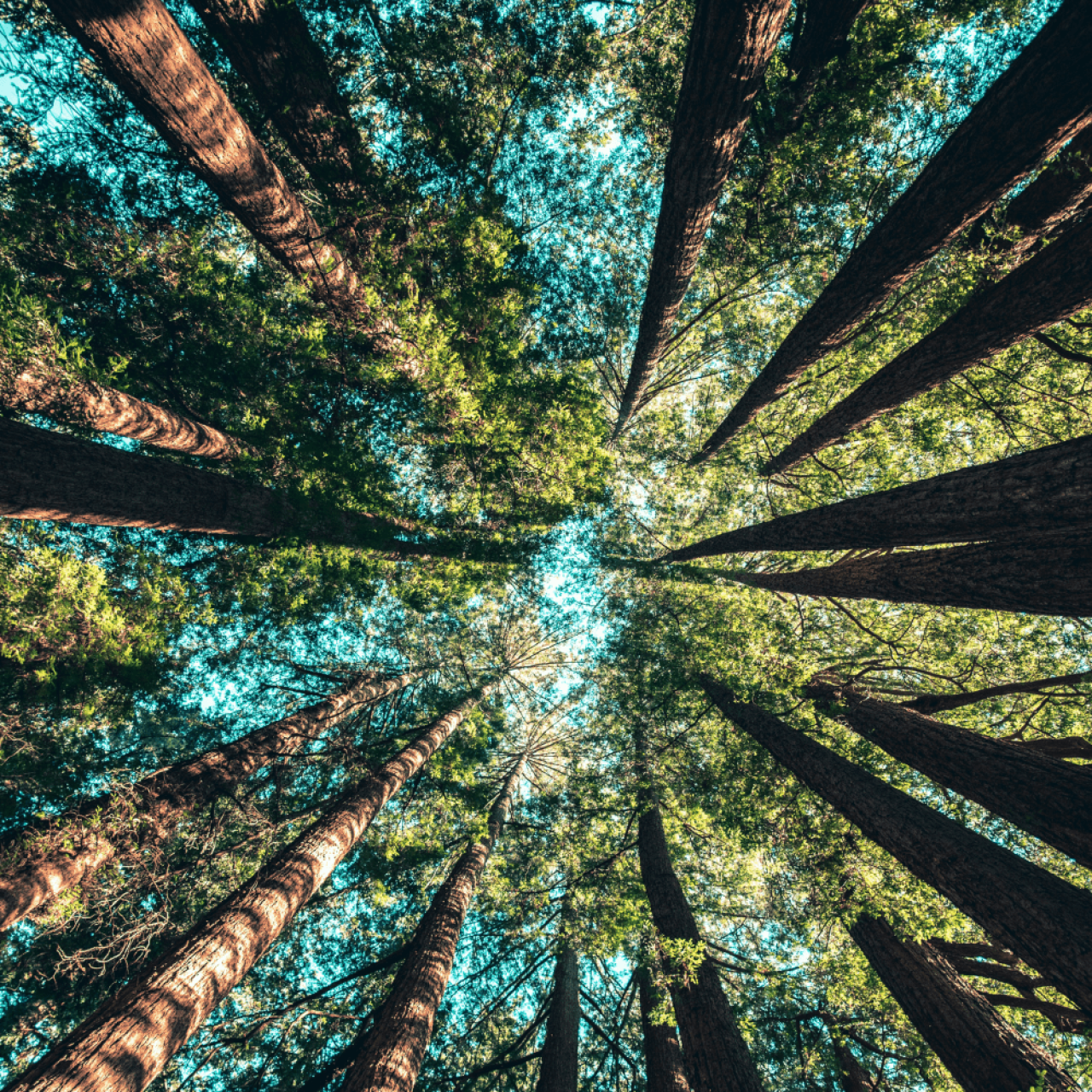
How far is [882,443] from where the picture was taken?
8.59 m

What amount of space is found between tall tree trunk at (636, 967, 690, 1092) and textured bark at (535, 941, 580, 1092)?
3.71 feet

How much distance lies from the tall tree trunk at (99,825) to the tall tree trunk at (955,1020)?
9578 mm

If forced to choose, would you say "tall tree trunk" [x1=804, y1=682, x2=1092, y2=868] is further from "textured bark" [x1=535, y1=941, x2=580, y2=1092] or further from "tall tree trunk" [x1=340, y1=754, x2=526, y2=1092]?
"tall tree trunk" [x1=340, y1=754, x2=526, y2=1092]

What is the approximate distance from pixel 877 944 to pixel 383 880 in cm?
855

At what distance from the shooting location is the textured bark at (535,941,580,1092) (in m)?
5.98

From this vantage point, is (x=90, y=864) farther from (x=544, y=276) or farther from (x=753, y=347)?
(x=753, y=347)

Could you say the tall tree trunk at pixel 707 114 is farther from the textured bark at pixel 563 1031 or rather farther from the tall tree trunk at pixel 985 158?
the textured bark at pixel 563 1031

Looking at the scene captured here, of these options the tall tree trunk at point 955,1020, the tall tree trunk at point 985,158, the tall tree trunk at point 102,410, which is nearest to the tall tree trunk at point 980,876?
the tall tree trunk at point 955,1020

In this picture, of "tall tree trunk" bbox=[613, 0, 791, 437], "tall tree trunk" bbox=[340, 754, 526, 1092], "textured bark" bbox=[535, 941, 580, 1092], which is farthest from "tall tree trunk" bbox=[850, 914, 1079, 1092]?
"tall tree trunk" bbox=[613, 0, 791, 437]

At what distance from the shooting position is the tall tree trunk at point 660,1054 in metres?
5.61

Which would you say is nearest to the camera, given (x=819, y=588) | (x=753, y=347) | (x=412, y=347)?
(x=412, y=347)

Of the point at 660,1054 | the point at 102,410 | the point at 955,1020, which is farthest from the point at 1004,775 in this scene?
the point at 102,410

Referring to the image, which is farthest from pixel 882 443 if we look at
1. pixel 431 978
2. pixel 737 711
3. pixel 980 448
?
pixel 431 978

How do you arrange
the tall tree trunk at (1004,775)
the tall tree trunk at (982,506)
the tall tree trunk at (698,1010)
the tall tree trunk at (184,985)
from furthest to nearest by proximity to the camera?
1. the tall tree trunk at (698,1010)
2. the tall tree trunk at (1004,775)
3. the tall tree trunk at (982,506)
4. the tall tree trunk at (184,985)
